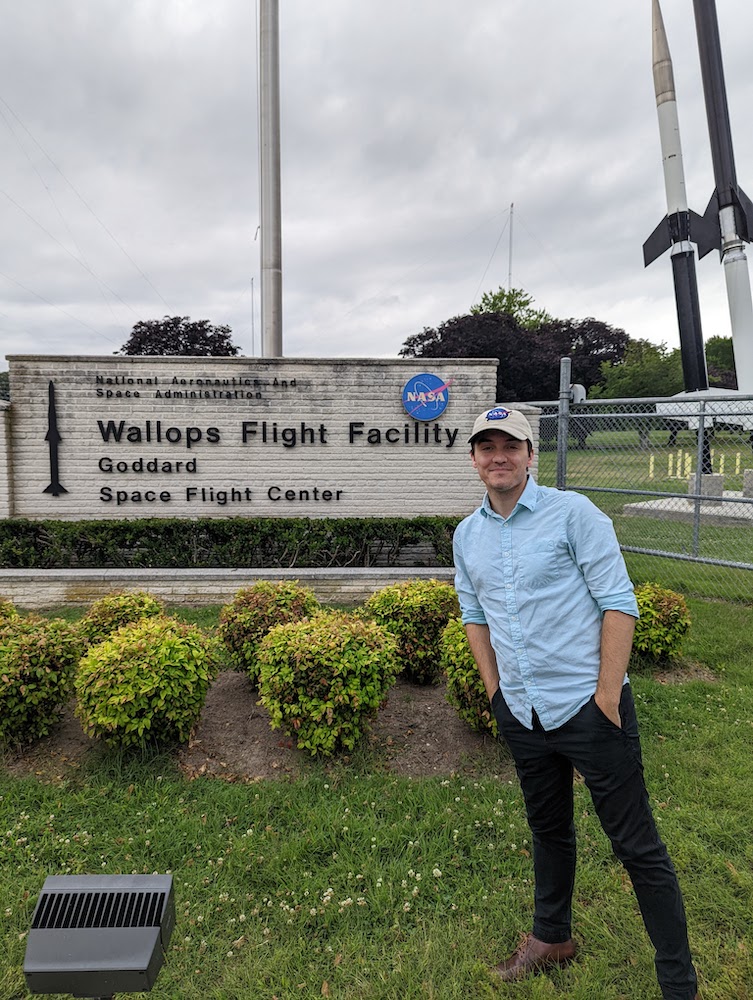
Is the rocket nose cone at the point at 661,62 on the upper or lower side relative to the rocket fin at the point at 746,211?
upper

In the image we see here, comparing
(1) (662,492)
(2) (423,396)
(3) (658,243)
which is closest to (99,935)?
(1) (662,492)

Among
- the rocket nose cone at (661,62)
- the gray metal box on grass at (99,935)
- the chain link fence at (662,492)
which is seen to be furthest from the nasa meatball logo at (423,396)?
the rocket nose cone at (661,62)

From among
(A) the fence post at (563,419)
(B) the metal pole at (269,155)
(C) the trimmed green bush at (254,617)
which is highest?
(B) the metal pole at (269,155)

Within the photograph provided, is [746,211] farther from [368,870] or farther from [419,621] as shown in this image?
[368,870]

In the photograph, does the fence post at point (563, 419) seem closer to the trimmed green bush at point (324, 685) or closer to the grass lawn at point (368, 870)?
the grass lawn at point (368, 870)

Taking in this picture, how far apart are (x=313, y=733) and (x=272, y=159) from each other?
963cm

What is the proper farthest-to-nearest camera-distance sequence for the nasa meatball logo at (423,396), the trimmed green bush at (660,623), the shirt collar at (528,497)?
the nasa meatball logo at (423,396) → the trimmed green bush at (660,623) → the shirt collar at (528,497)

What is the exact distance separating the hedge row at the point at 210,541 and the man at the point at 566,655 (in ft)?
18.8

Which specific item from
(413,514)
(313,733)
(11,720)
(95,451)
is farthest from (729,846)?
(95,451)

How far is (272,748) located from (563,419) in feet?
17.7

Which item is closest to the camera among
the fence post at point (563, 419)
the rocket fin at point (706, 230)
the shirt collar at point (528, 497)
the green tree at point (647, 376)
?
the shirt collar at point (528, 497)

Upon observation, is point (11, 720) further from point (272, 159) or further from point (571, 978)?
point (272, 159)

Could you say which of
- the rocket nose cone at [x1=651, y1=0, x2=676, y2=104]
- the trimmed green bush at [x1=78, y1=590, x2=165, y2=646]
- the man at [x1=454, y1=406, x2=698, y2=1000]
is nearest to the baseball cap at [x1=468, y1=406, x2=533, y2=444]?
the man at [x1=454, y1=406, x2=698, y2=1000]

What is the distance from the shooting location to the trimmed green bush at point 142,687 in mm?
3373
